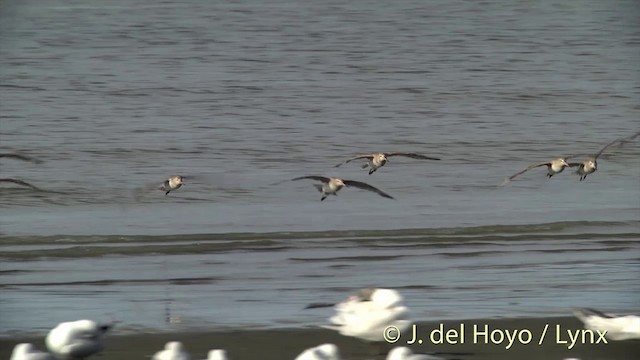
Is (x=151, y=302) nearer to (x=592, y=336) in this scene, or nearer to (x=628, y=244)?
(x=592, y=336)

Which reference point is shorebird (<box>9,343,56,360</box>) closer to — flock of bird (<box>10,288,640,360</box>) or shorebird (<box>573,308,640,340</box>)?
flock of bird (<box>10,288,640,360</box>)

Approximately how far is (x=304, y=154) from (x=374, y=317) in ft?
29.7

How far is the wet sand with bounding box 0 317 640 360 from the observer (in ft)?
23.5

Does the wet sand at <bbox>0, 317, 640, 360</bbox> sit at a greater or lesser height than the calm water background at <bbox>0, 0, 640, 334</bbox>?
lesser

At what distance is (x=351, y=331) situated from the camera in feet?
23.1

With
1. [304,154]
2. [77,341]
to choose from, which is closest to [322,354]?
[77,341]

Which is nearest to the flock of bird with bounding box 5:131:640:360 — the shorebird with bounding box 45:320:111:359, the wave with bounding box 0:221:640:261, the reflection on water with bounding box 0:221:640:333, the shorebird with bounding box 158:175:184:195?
the shorebird with bounding box 45:320:111:359

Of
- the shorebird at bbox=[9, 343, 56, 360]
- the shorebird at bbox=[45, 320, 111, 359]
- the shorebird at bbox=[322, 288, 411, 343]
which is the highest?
the shorebird at bbox=[322, 288, 411, 343]

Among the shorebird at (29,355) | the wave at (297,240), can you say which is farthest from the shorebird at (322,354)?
the wave at (297,240)

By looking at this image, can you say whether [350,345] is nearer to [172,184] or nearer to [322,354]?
[322,354]

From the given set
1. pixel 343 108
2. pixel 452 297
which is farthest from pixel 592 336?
pixel 343 108

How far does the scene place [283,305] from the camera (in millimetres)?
8469

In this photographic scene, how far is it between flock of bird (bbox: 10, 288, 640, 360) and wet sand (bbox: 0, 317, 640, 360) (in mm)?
90

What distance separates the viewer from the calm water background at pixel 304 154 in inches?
358
